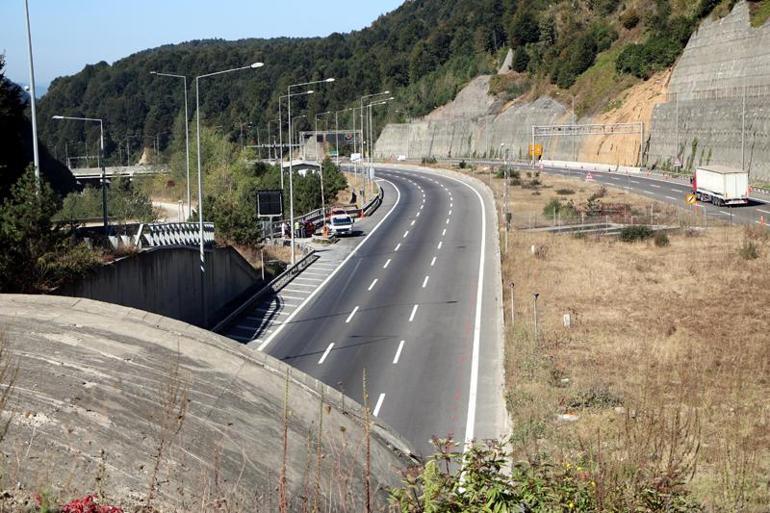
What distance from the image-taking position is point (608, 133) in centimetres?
10094

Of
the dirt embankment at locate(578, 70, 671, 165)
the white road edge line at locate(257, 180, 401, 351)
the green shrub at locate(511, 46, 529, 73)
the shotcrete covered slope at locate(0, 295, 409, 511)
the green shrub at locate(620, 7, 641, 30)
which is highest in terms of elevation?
the green shrub at locate(620, 7, 641, 30)

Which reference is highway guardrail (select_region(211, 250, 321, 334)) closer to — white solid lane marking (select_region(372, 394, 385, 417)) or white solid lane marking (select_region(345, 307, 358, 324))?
white solid lane marking (select_region(345, 307, 358, 324))

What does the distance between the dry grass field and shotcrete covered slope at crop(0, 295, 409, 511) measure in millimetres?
2357

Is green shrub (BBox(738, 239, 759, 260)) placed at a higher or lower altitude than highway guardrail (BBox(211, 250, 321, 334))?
higher

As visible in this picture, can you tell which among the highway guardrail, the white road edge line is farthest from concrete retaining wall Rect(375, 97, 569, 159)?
the highway guardrail

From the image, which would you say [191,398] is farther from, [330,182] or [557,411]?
[330,182]

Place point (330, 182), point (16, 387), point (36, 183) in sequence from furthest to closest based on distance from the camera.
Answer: point (330, 182) < point (36, 183) < point (16, 387)

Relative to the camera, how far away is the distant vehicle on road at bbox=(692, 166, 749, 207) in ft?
209

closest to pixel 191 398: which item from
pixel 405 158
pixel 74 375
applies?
pixel 74 375

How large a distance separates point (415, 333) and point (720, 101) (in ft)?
203

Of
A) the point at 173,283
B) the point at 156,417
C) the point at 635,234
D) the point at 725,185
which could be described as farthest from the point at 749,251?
the point at 156,417

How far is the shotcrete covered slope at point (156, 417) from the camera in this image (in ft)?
26.4

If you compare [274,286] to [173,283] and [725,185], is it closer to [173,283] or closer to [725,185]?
[173,283]

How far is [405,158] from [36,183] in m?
134
